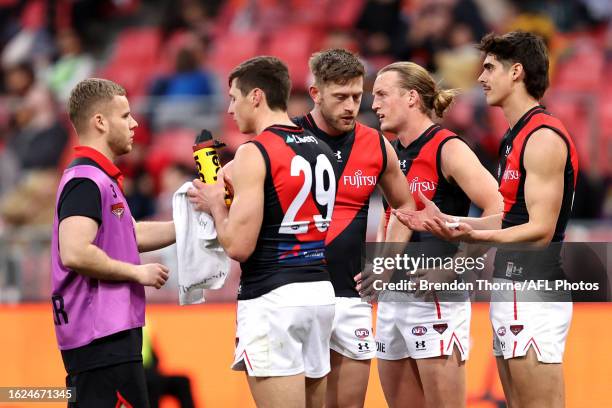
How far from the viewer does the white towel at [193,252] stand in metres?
5.05

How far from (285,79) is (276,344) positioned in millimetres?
1306

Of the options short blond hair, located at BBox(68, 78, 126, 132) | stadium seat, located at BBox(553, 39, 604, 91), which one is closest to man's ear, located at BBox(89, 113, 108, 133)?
short blond hair, located at BBox(68, 78, 126, 132)

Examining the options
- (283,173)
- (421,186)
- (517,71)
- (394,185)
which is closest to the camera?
(283,173)

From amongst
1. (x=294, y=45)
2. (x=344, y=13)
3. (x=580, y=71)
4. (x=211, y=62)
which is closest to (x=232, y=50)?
(x=211, y=62)

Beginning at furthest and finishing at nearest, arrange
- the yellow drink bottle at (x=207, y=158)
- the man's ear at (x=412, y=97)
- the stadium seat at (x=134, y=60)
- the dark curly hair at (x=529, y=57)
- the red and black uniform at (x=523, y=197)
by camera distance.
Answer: the stadium seat at (x=134, y=60)
the man's ear at (x=412, y=97)
the dark curly hair at (x=529, y=57)
the red and black uniform at (x=523, y=197)
the yellow drink bottle at (x=207, y=158)

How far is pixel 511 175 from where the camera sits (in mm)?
5172

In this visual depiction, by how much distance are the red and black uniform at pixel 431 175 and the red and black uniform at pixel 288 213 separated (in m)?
1.03

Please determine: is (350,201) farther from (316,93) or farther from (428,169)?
(316,93)

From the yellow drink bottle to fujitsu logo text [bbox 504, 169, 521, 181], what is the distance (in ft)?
4.78

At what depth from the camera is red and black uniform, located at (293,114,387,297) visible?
5625 millimetres

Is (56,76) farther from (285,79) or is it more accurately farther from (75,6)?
(285,79)

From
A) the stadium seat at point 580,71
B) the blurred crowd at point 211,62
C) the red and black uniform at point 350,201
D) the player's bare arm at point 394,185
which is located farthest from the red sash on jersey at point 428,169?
the stadium seat at point 580,71

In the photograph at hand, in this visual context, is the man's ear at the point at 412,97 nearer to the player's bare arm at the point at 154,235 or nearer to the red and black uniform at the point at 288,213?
the red and black uniform at the point at 288,213

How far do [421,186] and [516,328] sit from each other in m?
1.07
